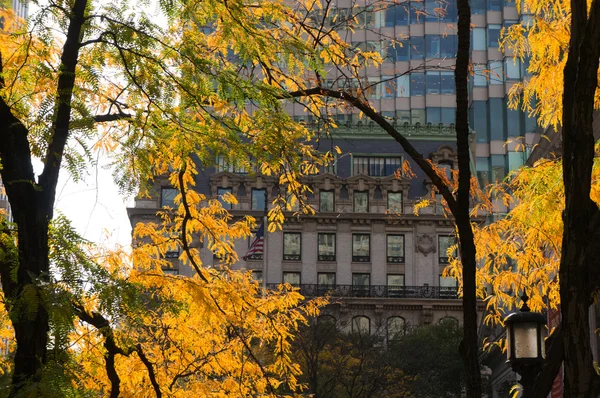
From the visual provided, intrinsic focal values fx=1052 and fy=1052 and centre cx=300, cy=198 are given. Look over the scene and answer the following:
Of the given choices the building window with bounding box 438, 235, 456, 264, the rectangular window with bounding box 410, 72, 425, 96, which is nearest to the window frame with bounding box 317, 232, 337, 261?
the building window with bounding box 438, 235, 456, 264

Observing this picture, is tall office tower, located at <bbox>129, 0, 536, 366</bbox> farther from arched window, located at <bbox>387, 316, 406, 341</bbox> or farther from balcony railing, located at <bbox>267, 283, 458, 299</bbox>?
arched window, located at <bbox>387, 316, 406, 341</bbox>

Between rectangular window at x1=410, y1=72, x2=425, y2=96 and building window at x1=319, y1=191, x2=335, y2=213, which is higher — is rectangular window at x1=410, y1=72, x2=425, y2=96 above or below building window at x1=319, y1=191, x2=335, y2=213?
above

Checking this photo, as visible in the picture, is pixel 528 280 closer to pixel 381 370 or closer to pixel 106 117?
pixel 106 117

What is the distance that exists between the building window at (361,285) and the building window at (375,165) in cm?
872

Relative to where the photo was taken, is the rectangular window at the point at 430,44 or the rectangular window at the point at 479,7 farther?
the rectangular window at the point at 479,7

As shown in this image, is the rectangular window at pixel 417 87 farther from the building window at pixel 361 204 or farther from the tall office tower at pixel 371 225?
the building window at pixel 361 204

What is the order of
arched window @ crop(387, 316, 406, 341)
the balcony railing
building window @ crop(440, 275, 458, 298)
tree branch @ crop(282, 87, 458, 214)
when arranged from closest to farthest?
tree branch @ crop(282, 87, 458, 214)
arched window @ crop(387, 316, 406, 341)
the balcony railing
building window @ crop(440, 275, 458, 298)

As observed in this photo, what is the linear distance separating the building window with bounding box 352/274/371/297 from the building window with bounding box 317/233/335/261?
2.40 m

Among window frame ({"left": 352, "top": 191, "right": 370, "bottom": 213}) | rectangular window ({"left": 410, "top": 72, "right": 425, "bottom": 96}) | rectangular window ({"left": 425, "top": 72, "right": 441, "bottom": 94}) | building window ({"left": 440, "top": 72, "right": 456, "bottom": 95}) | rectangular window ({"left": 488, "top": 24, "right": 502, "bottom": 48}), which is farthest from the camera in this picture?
building window ({"left": 440, "top": 72, "right": 456, "bottom": 95})

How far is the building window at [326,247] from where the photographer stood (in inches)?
3199

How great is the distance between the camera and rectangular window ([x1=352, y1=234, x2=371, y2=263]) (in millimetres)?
81438

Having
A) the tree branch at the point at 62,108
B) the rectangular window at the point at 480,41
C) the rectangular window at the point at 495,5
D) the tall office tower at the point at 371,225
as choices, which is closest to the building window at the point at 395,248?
the tall office tower at the point at 371,225

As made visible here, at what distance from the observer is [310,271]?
8100cm

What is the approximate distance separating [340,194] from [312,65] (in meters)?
72.6
